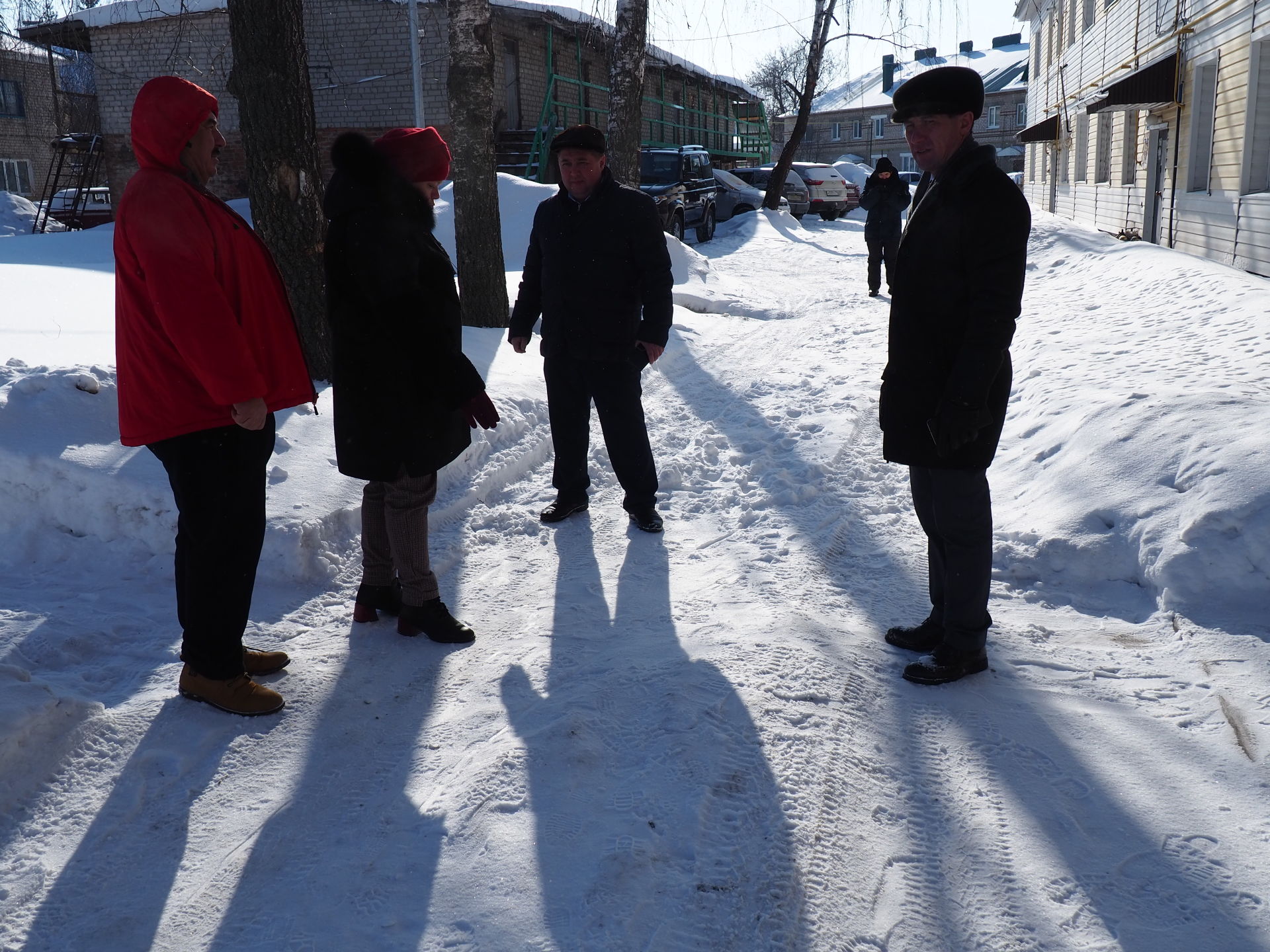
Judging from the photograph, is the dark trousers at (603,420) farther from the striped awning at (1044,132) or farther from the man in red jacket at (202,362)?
the striped awning at (1044,132)

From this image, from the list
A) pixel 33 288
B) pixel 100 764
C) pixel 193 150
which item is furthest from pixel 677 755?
pixel 33 288

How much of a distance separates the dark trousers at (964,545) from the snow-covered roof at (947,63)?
52.7 m

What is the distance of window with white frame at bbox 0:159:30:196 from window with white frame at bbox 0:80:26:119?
1.55m

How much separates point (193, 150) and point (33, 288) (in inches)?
167

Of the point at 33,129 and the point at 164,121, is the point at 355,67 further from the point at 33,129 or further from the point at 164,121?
the point at 33,129

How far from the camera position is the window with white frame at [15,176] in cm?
3344

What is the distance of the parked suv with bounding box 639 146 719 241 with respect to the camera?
55.2ft

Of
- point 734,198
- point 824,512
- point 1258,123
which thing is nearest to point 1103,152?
point 734,198

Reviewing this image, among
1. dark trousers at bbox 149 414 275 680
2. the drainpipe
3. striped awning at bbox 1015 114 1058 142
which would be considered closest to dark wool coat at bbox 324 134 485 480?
dark trousers at bbox 149 414 275 680

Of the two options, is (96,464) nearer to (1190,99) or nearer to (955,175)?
(955,175)

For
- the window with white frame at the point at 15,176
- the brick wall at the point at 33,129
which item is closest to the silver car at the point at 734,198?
the brick wall at the point at 33,129

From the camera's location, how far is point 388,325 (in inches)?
120

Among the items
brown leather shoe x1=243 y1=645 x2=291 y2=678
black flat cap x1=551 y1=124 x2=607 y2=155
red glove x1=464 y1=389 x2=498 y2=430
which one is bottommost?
brown leather shoe x1=243 y1=645 x2=291 y2=678

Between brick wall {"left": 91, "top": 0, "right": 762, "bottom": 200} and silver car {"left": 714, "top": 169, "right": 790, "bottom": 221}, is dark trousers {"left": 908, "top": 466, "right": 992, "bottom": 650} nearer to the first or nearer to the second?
brick wall {"left": 91, "top": 0, "right": 762, "bottom": 200}
